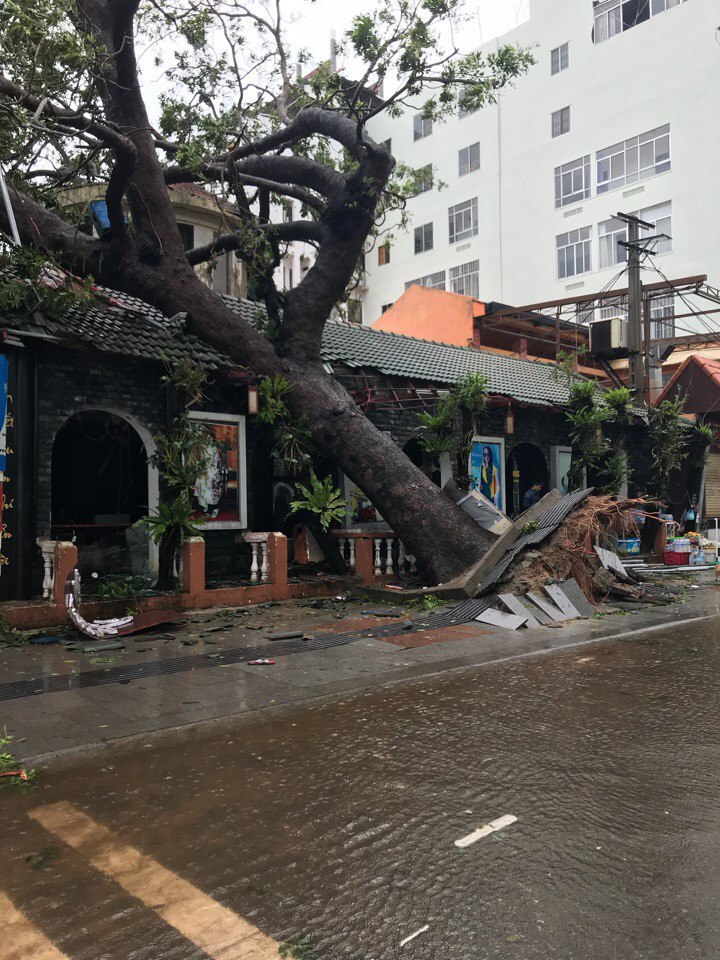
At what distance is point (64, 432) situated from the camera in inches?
552

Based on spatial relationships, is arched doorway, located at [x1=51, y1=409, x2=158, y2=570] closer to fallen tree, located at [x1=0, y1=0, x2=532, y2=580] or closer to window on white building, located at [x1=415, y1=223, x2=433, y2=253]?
fallen tree, located at [x1=0, y1=0, x2=532, y2=580]

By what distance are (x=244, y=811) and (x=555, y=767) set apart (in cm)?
187

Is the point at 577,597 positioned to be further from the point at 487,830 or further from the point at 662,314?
the point at 662,314

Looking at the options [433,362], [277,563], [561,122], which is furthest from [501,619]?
[561,122]

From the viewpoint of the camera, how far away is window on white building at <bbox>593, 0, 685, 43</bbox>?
30594 mm

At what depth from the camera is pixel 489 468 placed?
17.2 metres

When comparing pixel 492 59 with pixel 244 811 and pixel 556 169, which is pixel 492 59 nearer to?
pixel 244 811

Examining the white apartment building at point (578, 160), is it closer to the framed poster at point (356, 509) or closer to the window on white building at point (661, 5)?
the window on white building at point (661, 5)

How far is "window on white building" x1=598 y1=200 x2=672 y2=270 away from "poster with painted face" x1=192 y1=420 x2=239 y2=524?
2299 cm

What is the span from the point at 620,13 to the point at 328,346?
1069 inches

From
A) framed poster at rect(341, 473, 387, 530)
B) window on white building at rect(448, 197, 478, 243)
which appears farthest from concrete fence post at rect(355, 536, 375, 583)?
window on white building at rect(448, 197, 478, 243)

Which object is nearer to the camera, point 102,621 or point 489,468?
point 102,621

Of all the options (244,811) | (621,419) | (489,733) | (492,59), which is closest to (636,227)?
(621,419)

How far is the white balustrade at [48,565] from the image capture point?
9.52 meters
